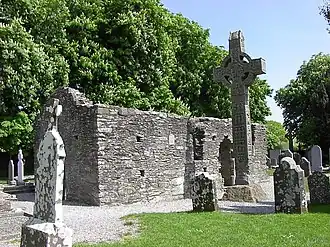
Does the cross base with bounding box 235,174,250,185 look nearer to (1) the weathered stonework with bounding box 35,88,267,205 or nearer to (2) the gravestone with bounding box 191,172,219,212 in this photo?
(1) the weathered stonework with bounding box 35,88,267,205

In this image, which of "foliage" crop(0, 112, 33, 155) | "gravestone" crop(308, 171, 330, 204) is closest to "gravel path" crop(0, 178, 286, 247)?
"gravestone" crop(308, 171, 330, 204)

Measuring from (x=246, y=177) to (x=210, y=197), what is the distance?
151 inches

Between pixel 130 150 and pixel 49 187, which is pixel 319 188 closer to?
pixel 130 150

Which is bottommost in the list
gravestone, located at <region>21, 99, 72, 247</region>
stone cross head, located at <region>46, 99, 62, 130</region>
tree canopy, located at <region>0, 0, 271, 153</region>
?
gravestone, located at <region>21, 99, 72, 247</region>

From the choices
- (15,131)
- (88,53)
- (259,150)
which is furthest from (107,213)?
(88,53)

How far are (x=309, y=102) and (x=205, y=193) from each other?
1432 inches

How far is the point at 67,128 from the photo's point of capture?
1460 cm

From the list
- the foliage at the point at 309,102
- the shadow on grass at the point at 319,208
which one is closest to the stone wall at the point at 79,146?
the shadow on grass at the point at 319,208

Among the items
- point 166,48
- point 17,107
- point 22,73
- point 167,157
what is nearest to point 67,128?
point 167,157

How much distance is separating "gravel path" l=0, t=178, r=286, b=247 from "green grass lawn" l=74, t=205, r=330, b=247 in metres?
0.57

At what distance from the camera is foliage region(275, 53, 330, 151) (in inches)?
1602

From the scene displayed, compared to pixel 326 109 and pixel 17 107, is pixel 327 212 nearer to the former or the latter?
pixel 17 107

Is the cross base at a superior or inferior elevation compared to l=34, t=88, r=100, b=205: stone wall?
inferior

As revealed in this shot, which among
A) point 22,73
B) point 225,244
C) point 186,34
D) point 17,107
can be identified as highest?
point 186,34
